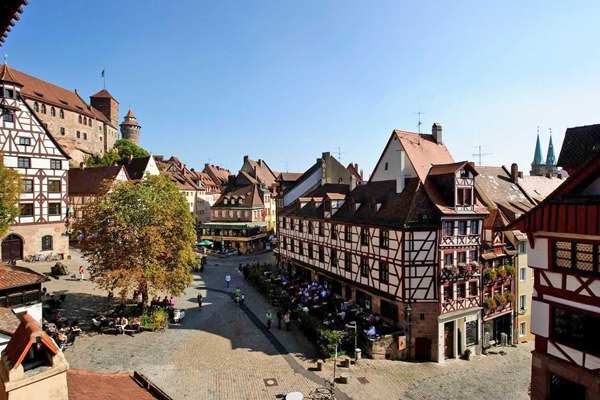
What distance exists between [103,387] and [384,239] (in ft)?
69.3

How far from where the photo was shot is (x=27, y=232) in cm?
3844

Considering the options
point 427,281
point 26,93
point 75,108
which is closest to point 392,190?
point 427,281

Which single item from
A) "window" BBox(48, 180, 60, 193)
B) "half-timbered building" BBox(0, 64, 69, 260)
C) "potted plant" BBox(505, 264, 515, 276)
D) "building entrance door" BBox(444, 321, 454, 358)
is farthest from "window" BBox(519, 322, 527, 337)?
"window" BBox(48, 180, 60, 193)

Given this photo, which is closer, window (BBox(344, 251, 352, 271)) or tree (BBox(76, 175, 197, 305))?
tree (BBox(76, 175, 197, 305))

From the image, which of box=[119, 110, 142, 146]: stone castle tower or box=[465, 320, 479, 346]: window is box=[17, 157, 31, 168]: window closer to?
box=[465, 320, 479, 346]: window

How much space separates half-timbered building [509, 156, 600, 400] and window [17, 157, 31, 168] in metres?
43.9

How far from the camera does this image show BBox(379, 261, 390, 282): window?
25.3 metres

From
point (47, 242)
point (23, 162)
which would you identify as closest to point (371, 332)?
point (47, 242)

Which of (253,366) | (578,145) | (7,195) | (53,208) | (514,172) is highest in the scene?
(514,172)

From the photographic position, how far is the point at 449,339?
79.7ft

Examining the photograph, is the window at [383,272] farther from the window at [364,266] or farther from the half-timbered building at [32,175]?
the half-timbered building at [32,175]

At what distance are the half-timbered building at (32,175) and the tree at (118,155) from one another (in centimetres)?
3020

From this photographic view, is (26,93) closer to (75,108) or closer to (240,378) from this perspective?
(75,108)

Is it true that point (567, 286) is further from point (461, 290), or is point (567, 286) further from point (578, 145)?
point (461, 290)
